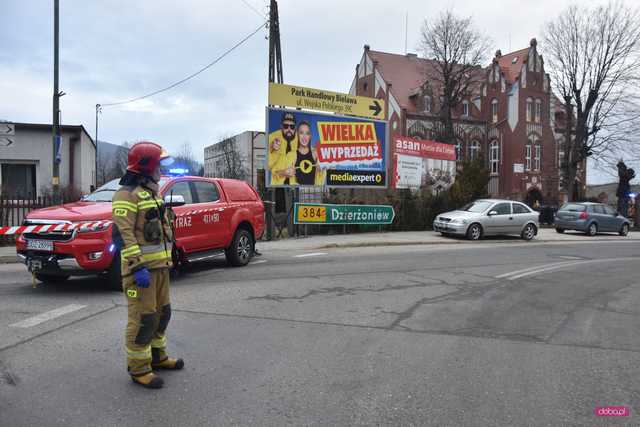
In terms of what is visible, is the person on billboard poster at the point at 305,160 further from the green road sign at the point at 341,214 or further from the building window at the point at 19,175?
the building window at the point at 19,175

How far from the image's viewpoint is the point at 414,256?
1338 centimetres

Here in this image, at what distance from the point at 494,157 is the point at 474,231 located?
35.1m

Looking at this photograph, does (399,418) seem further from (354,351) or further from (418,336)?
(418,336)

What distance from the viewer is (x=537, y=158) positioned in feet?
167

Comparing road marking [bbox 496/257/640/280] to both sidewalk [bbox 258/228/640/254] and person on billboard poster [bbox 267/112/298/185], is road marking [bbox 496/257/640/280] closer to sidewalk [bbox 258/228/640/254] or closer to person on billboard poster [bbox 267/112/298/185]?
sidewalk [bbox 258/228/640/254]

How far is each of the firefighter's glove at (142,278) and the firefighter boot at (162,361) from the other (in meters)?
0.82

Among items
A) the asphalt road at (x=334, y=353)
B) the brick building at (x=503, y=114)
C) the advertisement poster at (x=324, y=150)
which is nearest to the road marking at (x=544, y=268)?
the asphalt road at (x=334, y=353)

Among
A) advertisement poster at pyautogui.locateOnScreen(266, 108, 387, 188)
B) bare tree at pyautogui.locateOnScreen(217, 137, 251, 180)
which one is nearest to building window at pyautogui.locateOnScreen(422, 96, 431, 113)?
bare tree at pyautogui.locateOnScreen(217, 137, 251, 180)

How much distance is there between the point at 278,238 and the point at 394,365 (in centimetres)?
1264

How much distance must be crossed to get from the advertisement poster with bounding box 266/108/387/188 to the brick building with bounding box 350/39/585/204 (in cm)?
2865

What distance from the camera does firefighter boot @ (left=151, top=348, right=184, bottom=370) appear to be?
4.41 meters


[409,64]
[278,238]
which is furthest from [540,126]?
[278,238]

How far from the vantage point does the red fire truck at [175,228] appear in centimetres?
718

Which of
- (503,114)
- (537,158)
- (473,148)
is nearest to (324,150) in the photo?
(473,148)
